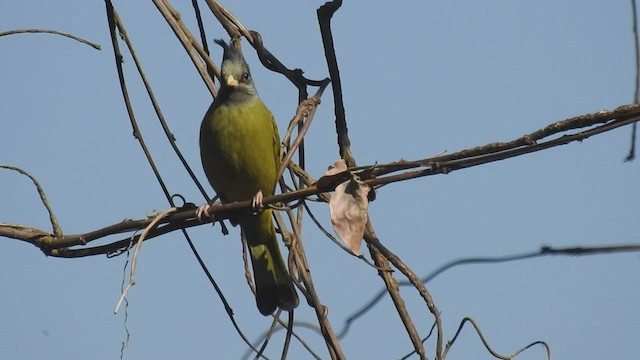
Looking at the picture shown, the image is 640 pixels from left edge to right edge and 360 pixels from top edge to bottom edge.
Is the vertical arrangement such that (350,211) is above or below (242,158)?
below

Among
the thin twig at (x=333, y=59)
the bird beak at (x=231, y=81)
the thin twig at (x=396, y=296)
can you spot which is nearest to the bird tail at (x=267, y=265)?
the bird beak at (x=231, y=81)

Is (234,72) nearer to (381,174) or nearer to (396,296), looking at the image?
(396,296)

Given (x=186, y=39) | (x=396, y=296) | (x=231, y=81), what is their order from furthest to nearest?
(x=231, y=81), (x=186, y=39), (x=396, y=296)

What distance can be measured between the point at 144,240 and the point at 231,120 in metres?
1.61

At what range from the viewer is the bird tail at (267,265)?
419cm

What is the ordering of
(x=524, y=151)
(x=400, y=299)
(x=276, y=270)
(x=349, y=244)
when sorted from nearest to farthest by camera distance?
1. (x=524, y=151)
2. (x=349, y=244)
3. (x=400, y=299)
4. (x=276, y=270)

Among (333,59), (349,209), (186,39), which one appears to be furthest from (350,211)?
(186,39)

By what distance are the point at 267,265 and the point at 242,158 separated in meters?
0.54

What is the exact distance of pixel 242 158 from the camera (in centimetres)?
451

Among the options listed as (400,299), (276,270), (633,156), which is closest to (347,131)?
(400,299)

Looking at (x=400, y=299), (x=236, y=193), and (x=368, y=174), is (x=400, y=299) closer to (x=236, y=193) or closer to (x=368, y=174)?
(x=368, y=174)

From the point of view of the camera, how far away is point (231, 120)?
4.61 m

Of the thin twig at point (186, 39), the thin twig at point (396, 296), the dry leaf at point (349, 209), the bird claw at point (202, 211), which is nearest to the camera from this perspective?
the dry leaf at point (349, 209)

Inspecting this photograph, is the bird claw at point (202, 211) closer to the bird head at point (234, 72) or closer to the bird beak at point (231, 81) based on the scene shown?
the bird head at point (234, 72)
